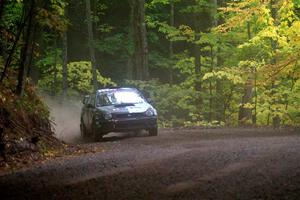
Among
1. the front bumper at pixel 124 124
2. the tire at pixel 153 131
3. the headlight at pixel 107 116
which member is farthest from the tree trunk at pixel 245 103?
the headlight at pixel 107 116

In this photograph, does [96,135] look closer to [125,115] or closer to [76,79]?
[125,115]

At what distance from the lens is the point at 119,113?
19.1 m

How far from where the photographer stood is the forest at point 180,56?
1711cm

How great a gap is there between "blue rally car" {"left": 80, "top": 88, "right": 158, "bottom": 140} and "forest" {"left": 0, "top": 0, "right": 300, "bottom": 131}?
2.19 meters

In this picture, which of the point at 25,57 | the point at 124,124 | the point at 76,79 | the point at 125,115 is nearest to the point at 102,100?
the point at 125,115

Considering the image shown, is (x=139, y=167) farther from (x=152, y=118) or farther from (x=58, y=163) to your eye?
(x=152, y=118)

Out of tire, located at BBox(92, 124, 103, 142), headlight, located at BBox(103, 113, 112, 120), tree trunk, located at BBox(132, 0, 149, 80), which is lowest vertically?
tire, located at BBox(92, 124, 103, 142)

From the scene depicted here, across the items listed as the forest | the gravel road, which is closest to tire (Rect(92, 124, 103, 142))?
the forest

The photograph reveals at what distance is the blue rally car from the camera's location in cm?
1906

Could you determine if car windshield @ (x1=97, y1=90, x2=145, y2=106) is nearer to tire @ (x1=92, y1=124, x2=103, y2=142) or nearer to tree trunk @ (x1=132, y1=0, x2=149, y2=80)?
tire @ (x1=92, y1=124, x2=103, y2=142)

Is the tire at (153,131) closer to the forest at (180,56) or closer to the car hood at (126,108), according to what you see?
the car hood at (126,108)

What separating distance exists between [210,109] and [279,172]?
2028cm

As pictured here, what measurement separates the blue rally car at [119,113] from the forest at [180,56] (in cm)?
219

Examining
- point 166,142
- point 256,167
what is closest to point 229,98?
point 166,142
